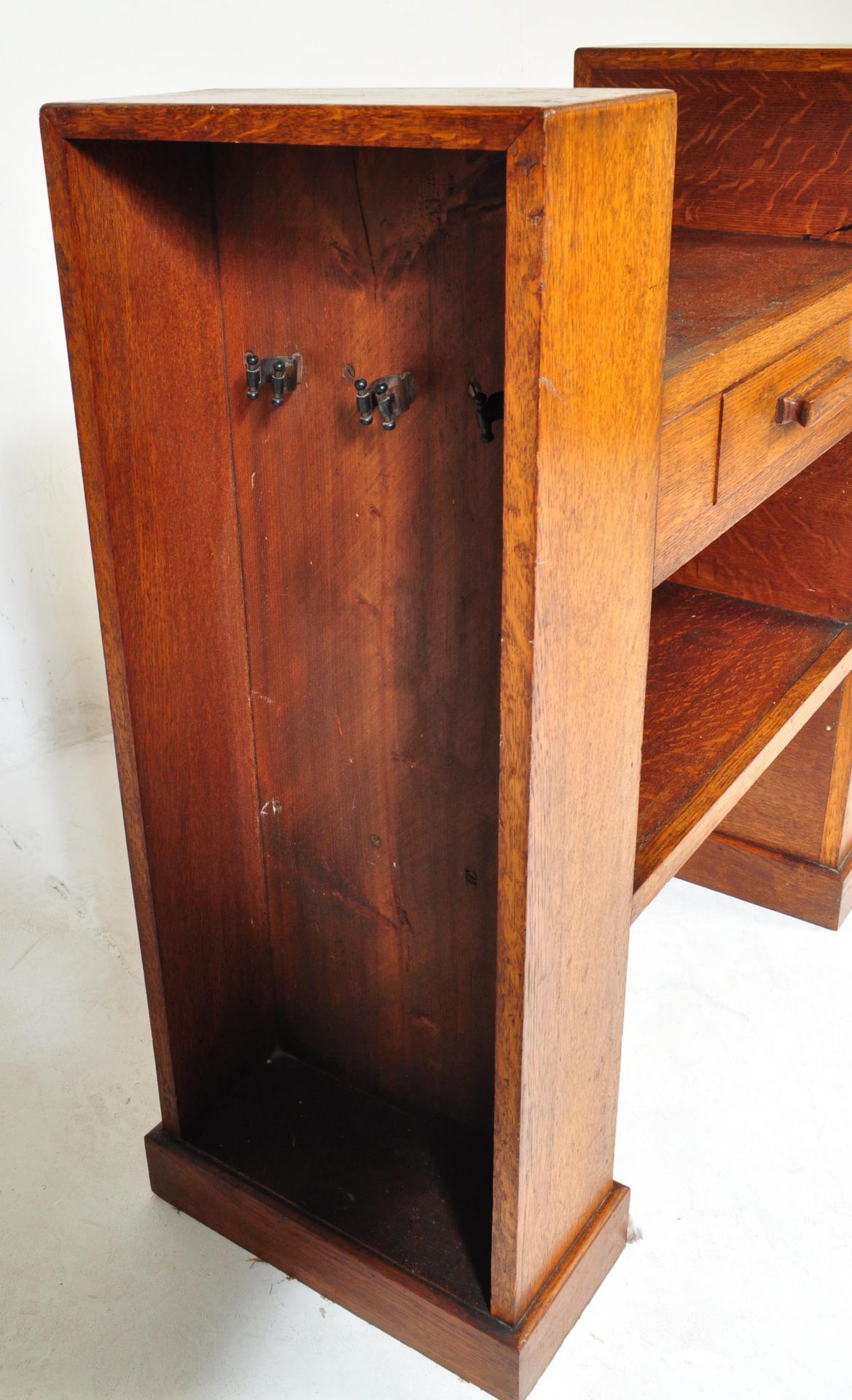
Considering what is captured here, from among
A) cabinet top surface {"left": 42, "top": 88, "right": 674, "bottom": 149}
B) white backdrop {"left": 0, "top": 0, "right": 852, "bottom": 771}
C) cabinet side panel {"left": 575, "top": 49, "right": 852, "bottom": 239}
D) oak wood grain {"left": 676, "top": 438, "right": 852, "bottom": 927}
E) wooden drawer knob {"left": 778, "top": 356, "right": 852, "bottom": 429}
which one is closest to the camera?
cabinet top surface {"left": 42, "top": 88, "right": 674, "bottom": 149}

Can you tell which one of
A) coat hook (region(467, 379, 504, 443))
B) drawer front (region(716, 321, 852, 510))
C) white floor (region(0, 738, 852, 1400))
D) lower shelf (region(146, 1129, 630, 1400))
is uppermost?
coat hook (region(467, 379, 504, 443))

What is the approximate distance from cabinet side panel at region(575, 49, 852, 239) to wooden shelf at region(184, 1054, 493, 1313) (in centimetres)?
138

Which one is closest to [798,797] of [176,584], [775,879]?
[775,879]

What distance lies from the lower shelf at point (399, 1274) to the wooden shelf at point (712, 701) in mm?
428

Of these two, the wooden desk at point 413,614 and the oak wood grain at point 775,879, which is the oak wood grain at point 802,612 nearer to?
the oak wood grain at point 775,879

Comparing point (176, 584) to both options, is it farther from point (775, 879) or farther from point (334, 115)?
point (775, 879)

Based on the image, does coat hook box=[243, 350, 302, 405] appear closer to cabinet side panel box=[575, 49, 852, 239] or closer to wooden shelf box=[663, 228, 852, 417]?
wooden shelf box=[663, 228, 852, 417]

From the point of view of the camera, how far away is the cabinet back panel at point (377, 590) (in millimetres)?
1112

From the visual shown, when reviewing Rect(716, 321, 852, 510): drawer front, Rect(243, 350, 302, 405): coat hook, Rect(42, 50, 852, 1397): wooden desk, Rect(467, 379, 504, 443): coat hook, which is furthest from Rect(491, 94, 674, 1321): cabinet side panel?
Rect(243, 350, 302, 405): coat hook

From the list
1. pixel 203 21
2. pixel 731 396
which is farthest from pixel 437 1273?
pixel 203 21

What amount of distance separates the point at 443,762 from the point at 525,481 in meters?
0.42

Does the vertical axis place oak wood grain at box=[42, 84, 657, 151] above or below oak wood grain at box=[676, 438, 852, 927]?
above

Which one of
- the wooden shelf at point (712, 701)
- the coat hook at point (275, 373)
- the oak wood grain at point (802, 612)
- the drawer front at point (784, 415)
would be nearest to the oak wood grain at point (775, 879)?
the oak wood grain at point (802, 612)

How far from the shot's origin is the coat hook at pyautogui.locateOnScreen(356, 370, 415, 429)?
1.13 meters
